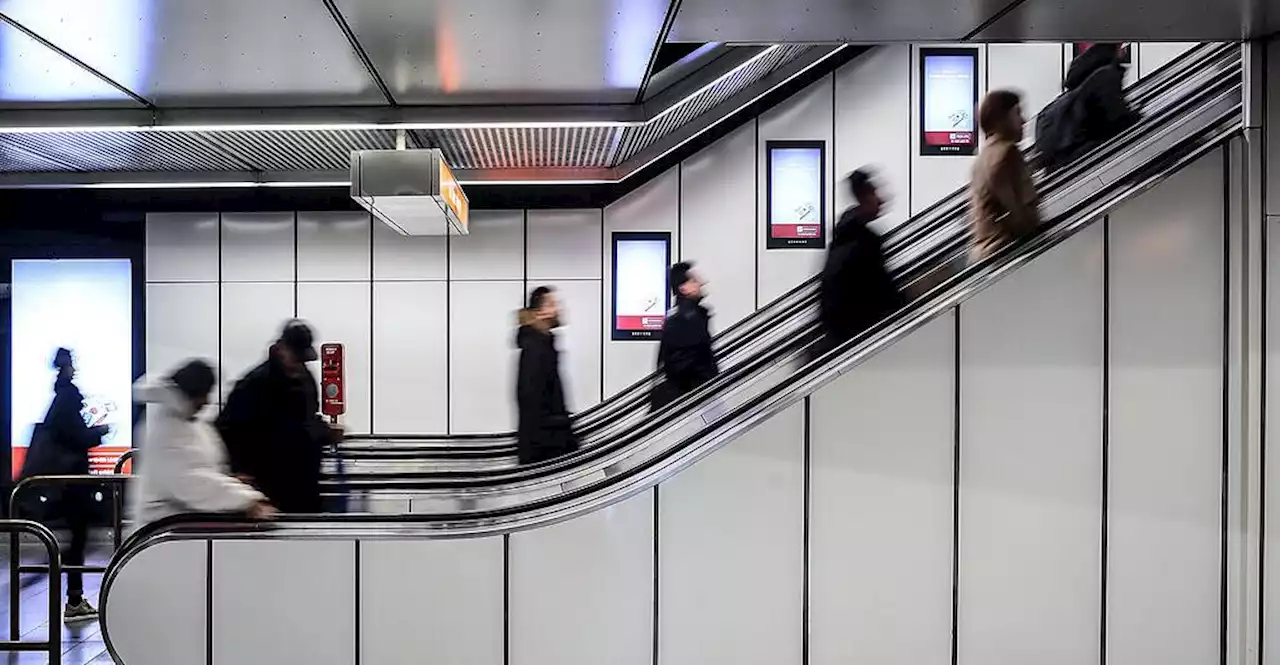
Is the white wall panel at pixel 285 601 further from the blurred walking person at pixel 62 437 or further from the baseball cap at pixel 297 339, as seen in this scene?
the blurred walking person at pixel 62 437

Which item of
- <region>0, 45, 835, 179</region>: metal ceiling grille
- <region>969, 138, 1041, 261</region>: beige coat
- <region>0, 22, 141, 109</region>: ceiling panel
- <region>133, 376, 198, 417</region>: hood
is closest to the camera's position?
<region>133, 376, 198, 417</region>: hood

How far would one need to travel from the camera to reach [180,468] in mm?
2854

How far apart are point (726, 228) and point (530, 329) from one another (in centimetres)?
289

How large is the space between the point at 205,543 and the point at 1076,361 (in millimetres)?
2777

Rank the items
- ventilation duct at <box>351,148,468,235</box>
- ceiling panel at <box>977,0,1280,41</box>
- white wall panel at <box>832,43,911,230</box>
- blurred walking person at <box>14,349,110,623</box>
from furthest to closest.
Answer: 1. white wall panel at <box>832,43,911,230</box>
2. blurred walking person at <box>14,349,110,623</box>
3. ventilation duct at <box>351,148,468,235</box>
4. ceiling panel at <box>977,0,1280,41</box>

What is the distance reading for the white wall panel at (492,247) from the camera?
7148 millimetres

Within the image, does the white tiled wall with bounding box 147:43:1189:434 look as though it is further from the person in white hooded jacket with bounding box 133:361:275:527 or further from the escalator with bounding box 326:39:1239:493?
the person in white hooded jacket with bounding box 133:361:275:527

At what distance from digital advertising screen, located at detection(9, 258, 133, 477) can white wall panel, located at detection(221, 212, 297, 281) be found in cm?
99

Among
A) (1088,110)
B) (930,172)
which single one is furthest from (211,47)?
(930,172)

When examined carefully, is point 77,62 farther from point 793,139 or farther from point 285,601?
point 793,139

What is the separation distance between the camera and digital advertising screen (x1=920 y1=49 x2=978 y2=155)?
6.60 m

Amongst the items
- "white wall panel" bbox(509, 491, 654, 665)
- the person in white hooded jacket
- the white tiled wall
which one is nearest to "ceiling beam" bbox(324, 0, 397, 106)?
the person in white hooded jacket

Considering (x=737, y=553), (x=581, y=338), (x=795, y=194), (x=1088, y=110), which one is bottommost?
(x=737, y=553)

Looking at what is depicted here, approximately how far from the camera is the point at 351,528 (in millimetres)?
2654
